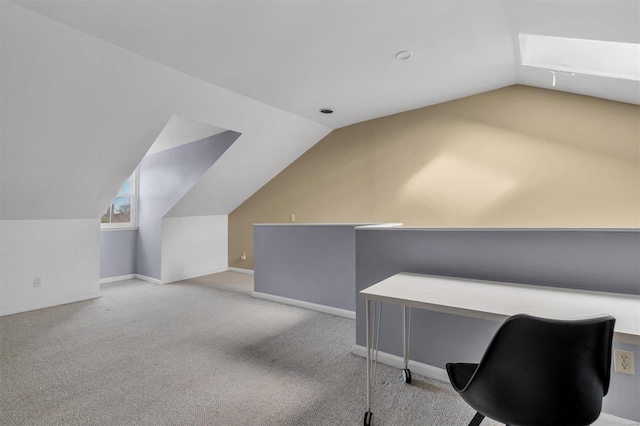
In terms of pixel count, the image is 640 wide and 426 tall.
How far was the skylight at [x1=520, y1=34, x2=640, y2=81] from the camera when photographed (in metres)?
2.43

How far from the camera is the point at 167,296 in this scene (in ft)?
13.8

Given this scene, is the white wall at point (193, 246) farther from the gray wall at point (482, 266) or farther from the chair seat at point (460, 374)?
the chair seat at point (460, 374)

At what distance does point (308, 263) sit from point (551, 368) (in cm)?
273

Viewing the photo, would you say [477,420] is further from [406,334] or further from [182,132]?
[182,132]

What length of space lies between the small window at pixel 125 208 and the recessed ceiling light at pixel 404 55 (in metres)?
5.03

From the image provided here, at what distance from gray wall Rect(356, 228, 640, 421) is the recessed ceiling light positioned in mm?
1585

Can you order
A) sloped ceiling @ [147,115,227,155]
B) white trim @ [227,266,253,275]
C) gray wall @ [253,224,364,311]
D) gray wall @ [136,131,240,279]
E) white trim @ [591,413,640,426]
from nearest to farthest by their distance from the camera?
white trim @ [591,413,640,426] → gray wall @ [253,224,364,311] → sloped ceiling @ [147,115,227,155] → gray wall @ [136,131,240,279] → white trim @ [227,266,253,275]

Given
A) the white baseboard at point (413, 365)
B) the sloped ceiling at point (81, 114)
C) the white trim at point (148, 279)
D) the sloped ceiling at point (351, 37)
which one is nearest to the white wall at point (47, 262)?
the sloped ceiling at point (81, 114)

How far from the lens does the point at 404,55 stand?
2656 millimetres

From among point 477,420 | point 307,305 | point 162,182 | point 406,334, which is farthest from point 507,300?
point 162,182

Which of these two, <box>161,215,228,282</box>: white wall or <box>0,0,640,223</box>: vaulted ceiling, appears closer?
<box>0,0,640,223</box>: vaulted ceiling

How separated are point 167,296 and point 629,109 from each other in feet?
18.6

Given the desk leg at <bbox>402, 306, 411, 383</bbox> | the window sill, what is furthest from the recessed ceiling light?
the window sill

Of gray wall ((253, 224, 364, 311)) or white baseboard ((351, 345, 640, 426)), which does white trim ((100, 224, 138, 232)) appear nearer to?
Result: gray wall ((253, 224, 364, 311))
